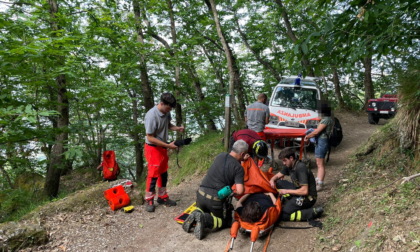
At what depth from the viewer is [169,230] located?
4016 mm

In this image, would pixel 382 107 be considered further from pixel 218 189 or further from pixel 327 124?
pixel 218 189

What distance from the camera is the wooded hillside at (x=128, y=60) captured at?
3145mm

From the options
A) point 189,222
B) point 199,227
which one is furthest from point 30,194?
point 199,227

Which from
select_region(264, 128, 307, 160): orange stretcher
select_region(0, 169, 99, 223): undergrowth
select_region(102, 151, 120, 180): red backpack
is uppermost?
select_region(264, 128, 307, 160): orange stretcher

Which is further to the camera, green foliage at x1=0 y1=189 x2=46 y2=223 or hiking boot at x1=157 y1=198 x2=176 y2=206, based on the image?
green foliage at x1=0 y1=189 x2=46 y2=223

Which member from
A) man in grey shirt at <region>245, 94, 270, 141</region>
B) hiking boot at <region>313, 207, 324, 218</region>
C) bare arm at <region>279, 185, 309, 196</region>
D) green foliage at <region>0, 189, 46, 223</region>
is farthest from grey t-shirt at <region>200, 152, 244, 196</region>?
green foliage at <region>0, 189, 46, 223</region>

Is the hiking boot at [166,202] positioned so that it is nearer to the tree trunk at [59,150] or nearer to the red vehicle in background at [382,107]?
the tree trunk at [59,150]

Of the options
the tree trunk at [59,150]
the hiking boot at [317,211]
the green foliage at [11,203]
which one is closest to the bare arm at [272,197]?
the hiking boot at [317,211]

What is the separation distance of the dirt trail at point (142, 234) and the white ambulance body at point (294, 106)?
219 cm

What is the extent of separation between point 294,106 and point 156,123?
14.8 ft

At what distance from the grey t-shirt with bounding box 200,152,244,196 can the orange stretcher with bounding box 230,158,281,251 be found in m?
0.39

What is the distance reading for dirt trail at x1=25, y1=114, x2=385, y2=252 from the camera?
3432 mm

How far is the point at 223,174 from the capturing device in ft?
11.9

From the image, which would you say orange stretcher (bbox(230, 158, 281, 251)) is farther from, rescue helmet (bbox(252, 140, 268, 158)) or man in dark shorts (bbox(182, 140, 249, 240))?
rescue helmet (bbox(252, 140, 268, 158))
